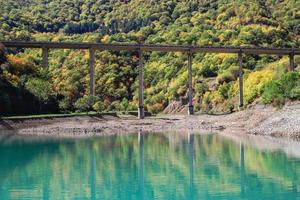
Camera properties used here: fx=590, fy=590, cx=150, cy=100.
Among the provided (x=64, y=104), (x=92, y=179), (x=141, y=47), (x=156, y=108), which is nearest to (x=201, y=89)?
(x=156, y=108)

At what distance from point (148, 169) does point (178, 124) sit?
145 ft

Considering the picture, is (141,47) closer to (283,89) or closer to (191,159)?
(283,89)

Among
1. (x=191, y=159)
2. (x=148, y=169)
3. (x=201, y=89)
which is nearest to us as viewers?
(x=148, y=169)

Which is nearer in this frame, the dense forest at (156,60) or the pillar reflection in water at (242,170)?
the pillar reflection in water at (242,170)

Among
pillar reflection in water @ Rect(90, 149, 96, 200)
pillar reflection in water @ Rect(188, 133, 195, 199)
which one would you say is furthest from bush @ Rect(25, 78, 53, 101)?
pillar reflection in water @ Rect(90, 149, 96, 200)

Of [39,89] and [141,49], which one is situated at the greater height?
[141,49]

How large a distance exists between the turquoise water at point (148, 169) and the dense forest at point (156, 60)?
80.1ft

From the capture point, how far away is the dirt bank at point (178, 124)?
230 ft

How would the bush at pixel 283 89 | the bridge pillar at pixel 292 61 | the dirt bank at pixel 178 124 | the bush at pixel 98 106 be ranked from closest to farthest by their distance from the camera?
the dirt bank at pixel 178 124 < the bush at pixel 283 89 < the bush at pixel 98 106 < the bridge pillar at pixel 292 61

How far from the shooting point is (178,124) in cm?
8719

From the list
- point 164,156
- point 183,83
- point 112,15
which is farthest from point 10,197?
point 112,15

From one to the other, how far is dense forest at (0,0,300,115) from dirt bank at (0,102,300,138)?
520 centimetres

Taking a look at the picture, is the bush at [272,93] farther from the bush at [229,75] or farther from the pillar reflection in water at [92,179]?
the pillar reflection in water at [92,179]

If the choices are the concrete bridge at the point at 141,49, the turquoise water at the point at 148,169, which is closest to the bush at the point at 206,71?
the concrete bridge at the point at 141,49
